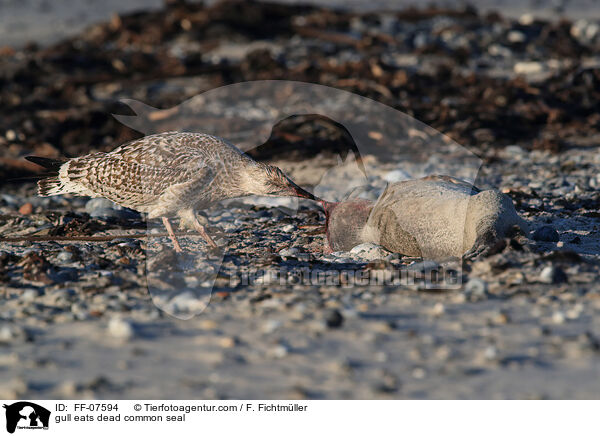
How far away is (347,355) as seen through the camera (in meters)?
3.84

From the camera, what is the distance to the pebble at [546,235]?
5.52 metres

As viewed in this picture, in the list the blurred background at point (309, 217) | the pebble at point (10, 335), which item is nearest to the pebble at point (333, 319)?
the blurred background at point (309, 217)

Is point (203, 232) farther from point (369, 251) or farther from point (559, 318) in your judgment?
point (559, 318)

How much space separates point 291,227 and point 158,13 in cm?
869

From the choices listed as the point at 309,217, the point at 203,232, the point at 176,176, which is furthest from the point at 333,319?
the point at 309,217

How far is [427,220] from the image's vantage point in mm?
5219

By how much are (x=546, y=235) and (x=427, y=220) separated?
3.35 ft

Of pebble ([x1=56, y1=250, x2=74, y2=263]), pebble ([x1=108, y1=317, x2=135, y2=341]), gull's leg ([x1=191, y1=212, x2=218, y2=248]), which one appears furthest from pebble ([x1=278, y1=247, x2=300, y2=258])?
pebble ([x1=108, y1=317, x2=135, y2=341])

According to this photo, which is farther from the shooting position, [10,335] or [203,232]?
[203,232]
